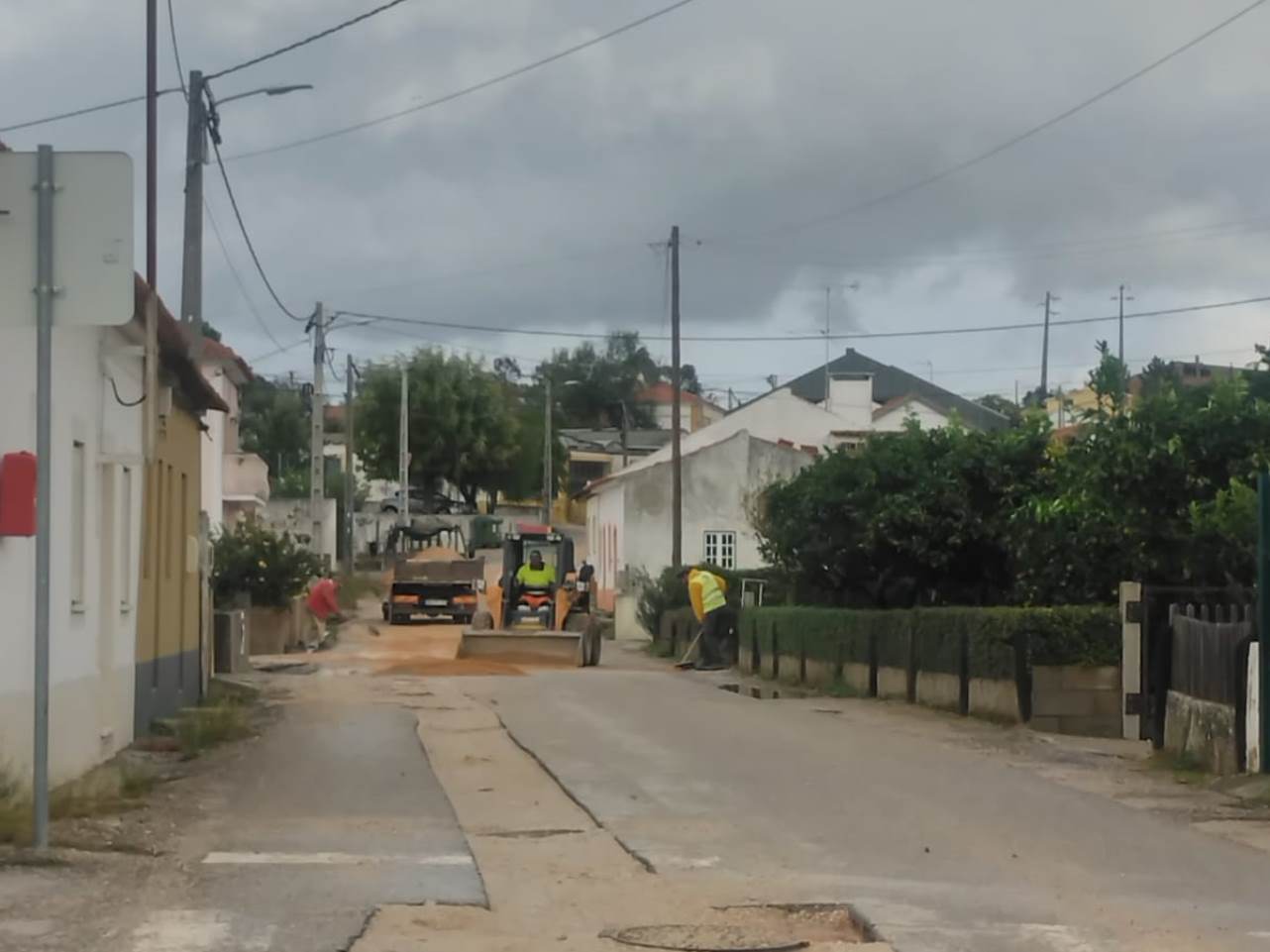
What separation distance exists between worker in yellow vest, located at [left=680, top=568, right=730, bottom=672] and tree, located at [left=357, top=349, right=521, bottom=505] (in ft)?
165

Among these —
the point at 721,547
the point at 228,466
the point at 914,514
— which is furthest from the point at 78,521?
the point at 721,547

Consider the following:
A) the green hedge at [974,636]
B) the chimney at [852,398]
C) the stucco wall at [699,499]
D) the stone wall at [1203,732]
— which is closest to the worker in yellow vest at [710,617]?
the green hedge at [974,636]

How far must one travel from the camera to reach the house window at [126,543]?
53.0 ft

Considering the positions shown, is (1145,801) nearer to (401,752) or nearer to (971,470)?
(401,752)

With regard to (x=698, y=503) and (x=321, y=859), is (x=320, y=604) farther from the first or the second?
(x=321, y=859)

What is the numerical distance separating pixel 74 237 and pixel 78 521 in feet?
18.1

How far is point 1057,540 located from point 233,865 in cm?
1383

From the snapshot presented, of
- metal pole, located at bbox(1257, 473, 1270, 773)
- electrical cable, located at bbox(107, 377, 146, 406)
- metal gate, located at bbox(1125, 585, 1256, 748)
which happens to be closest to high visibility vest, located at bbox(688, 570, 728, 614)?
metal gate, located at bbox(1125, 585, 1256, 748)

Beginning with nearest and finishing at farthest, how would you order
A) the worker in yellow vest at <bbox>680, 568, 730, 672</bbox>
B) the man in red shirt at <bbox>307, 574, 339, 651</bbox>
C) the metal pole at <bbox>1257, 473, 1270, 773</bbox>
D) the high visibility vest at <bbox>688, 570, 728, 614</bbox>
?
the metal pole at <bbox>1257, 473, 1270, 773</bbox> < the high visibility vest at <bbox>688, 570, 728, 614</bbox> < the worker in yellow vest at <bbox>680, 568, 730, 672</bbox> < the man in red shirt at <bbox>307, 574, 339, 651</bbox>

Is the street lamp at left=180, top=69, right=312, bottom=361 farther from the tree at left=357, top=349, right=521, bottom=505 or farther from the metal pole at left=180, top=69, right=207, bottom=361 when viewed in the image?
the tree at left=357, top=349, right=521, bottom=505

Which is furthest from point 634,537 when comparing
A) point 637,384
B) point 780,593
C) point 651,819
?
point 637,384

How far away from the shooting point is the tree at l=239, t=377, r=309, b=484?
102625 mm

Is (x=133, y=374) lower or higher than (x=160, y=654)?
higher

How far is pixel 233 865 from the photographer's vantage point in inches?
381
